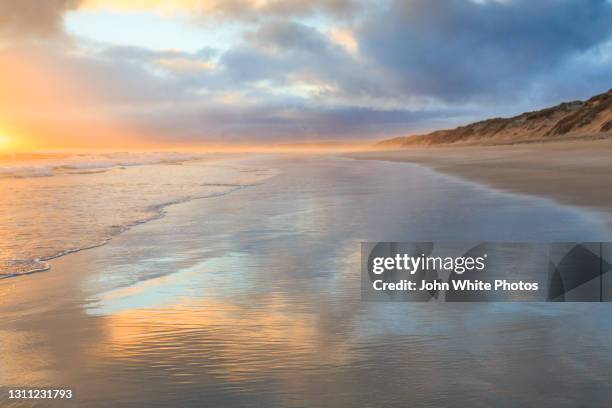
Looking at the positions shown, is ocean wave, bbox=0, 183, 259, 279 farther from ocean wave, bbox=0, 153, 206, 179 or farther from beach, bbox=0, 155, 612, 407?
ocean wave, bbox=0, 153, 206, 179

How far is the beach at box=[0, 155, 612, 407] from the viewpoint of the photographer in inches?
148

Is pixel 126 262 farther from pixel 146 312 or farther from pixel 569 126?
pixel 569 126

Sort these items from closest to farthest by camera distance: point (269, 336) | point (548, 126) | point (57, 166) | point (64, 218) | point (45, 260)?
point (269, 336), point (45, 260), point (64, 218), point (57, 166), point (548, 126)

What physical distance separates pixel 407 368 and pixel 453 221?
7688mm

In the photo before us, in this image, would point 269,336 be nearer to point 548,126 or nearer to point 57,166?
point 57,166

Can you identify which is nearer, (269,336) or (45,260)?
(269,336)

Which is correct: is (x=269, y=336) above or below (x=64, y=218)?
below

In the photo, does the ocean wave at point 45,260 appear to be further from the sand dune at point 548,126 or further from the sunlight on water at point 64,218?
the sand dune at point 548,126

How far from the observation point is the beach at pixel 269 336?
12.3 feet

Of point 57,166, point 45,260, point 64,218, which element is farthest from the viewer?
point 57,166

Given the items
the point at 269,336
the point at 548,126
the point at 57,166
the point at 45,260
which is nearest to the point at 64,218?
the point at 45,260

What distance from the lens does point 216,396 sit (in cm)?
369

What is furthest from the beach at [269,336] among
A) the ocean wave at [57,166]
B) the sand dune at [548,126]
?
the sand dune at [548,126]

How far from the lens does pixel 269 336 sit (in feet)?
16.0
